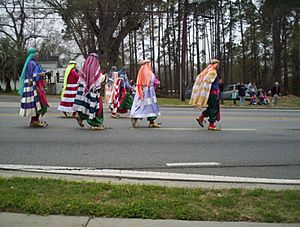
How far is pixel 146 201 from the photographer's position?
425 cm

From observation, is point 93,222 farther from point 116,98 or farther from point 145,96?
point 116,98

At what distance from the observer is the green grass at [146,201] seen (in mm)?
3957

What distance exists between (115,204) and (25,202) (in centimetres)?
102

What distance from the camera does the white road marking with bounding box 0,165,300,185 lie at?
18.1 ft

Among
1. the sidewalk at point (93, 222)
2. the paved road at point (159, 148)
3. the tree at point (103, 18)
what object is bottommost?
the sidewalk at point (93, 222)

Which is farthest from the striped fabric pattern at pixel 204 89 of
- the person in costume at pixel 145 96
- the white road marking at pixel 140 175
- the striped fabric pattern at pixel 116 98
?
the white road marking at pixel 140 175

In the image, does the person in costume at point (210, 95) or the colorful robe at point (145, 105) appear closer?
the person in costume at point (210, 95)

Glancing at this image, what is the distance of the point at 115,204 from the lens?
420cm

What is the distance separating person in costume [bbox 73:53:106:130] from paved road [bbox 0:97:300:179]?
A: 0.47 m

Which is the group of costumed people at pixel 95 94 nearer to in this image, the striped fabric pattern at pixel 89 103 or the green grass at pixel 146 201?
the striped fabric pattern at pixel 89 103

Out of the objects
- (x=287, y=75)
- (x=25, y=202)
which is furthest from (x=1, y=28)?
(x=25, y=202)

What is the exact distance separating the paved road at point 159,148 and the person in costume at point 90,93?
0.47 meters

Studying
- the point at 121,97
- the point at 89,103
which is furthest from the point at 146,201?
the point at 121,97

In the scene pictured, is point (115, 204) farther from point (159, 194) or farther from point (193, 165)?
point (193, 165)
